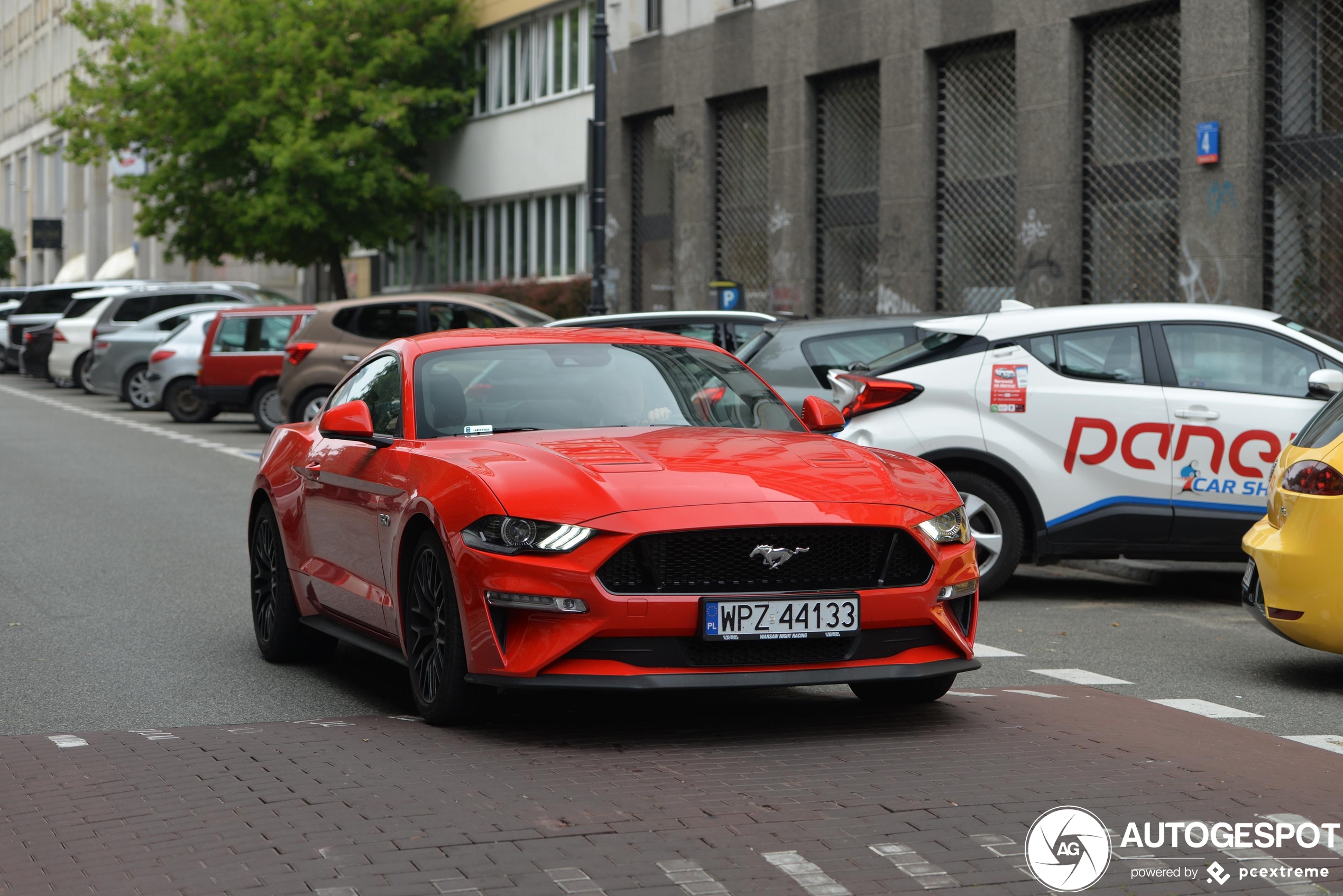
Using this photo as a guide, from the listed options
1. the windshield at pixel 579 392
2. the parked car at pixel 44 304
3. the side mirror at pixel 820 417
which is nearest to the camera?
the windshield at pixel 579 392

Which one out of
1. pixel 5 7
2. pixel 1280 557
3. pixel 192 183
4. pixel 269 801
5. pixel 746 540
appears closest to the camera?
pixel 269 801

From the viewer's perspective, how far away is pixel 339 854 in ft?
16.0

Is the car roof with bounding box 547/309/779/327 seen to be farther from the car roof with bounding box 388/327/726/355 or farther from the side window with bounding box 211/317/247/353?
the side window with bounding box 211/317/247/353

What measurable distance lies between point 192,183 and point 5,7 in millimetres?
68316

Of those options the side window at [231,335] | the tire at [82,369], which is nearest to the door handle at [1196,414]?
the side window at [231,335]

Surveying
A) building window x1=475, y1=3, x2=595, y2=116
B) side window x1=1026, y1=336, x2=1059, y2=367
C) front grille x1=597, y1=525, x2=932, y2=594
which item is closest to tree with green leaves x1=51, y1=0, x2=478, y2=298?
building window x1=475, y1=3, x2=595, y2=116

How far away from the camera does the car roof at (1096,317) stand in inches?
416

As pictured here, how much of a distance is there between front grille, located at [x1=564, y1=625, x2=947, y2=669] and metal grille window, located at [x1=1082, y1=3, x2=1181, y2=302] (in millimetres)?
15090

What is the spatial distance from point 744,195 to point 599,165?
20.0ft

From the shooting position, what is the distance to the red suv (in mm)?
25219

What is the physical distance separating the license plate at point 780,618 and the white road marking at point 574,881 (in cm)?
152

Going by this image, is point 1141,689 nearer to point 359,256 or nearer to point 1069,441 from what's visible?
point 1069,441

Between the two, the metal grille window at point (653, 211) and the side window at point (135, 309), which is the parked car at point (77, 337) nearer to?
the side window at point (135, 309)

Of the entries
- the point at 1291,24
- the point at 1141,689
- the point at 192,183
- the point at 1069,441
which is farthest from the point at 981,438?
the point at 192,183
